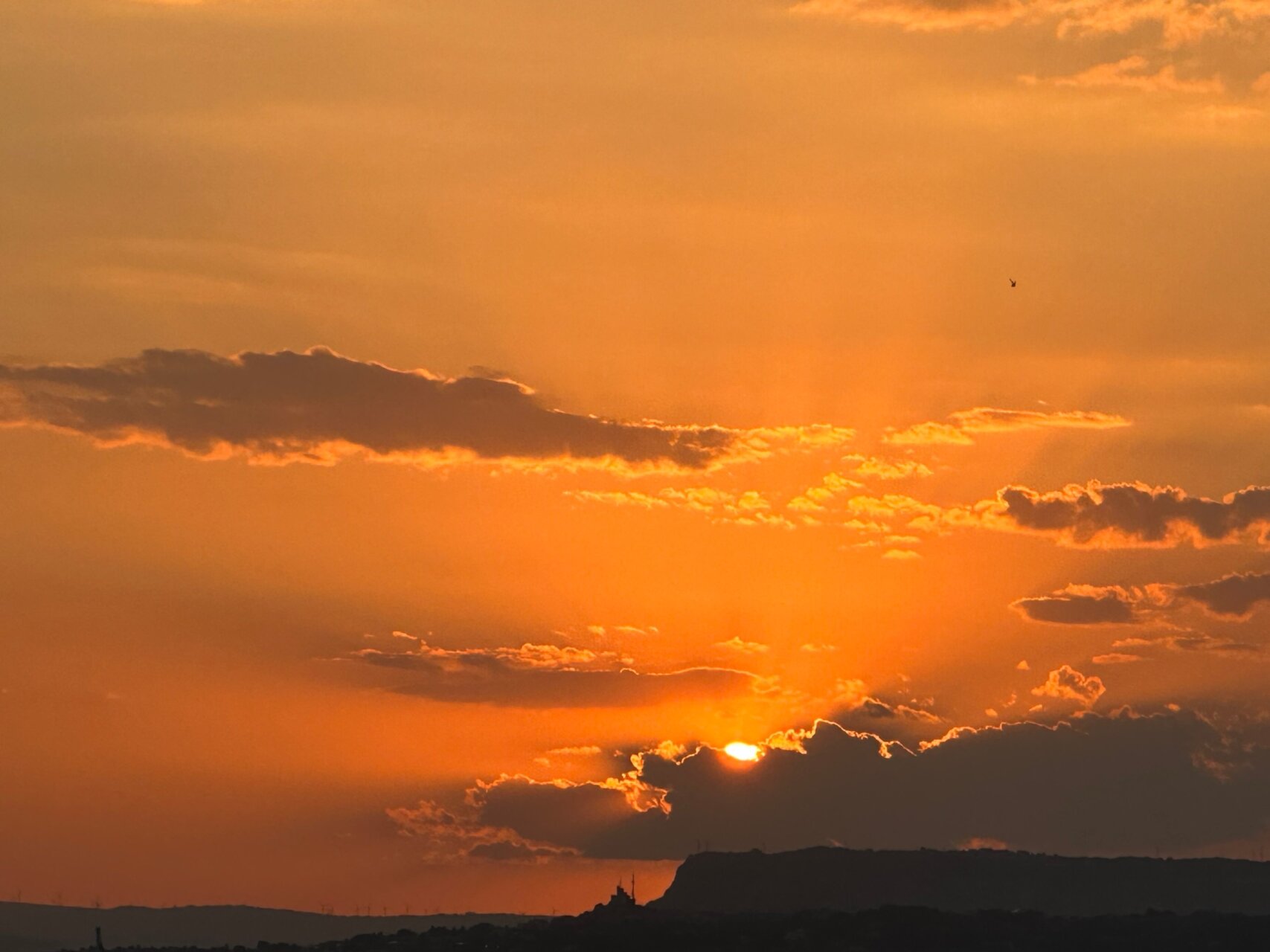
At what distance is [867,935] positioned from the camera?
417ft

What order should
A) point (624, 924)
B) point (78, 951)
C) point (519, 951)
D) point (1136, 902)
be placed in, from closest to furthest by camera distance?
point (519, 951)
point (624, 924)
point (78, 951)
point (1136, 902)

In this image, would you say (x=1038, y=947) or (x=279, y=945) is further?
(x=279, y=945)

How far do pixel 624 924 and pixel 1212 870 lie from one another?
85.9 metres

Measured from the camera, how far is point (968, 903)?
19812 cm

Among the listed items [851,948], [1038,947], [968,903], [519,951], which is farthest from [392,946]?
[968,903]

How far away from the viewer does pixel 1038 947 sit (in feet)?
413

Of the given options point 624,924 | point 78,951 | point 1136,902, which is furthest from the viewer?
point 1136,902

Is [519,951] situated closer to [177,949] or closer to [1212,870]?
[177,949]

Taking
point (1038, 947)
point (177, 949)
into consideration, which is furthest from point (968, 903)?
point (177, 949)

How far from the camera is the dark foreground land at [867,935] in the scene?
123 m

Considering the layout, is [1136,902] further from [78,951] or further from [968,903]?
[78,951]

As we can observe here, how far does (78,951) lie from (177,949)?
9506mm

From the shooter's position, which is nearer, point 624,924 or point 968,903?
point 624,924

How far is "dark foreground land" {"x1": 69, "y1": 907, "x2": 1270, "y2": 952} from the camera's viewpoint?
12275cm
